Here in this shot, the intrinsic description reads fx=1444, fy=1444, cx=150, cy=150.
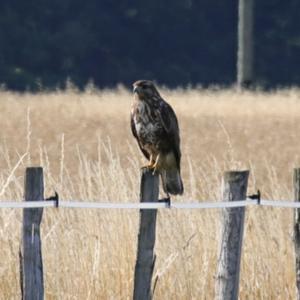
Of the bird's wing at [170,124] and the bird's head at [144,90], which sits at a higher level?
the bird's head at [144,90]

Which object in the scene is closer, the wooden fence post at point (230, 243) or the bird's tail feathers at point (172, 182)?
the wooden fence post at point (230, 243)

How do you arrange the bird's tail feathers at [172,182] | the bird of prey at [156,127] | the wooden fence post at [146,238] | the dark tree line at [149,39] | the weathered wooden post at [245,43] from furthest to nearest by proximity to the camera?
the dark tree line at [149,39] → the weathered wooden post at [245,43] → the bird of prey at [156,127] → the bird's tail feathers at [172,182] → the wooden fence post at [146,238]

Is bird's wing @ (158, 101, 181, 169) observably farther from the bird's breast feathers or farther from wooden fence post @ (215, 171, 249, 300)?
wooden fence post @ (215, 171, 249, 300)

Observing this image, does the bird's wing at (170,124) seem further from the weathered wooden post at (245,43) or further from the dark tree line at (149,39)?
the dark tree line at (149,39)

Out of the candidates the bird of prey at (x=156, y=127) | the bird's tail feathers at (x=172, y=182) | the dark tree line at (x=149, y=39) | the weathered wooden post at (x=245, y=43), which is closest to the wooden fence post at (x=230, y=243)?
the bird's tail feathers at (x=172, y=182)

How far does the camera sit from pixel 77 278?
7367mm

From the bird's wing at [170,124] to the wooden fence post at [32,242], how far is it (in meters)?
1.38

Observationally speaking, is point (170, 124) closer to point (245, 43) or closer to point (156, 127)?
point (156, 127)

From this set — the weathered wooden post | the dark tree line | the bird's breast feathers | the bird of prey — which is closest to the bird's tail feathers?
the bird of prey

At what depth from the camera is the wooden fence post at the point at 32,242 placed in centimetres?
606

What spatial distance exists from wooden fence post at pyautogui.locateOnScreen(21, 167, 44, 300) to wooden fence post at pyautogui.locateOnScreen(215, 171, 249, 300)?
0.80m

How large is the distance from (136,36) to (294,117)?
23362mm

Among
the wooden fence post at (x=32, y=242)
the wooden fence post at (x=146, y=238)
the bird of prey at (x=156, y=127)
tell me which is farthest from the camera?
the bird of prey at (x=156, y=127)

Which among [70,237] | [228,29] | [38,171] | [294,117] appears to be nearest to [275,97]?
[294,117]
